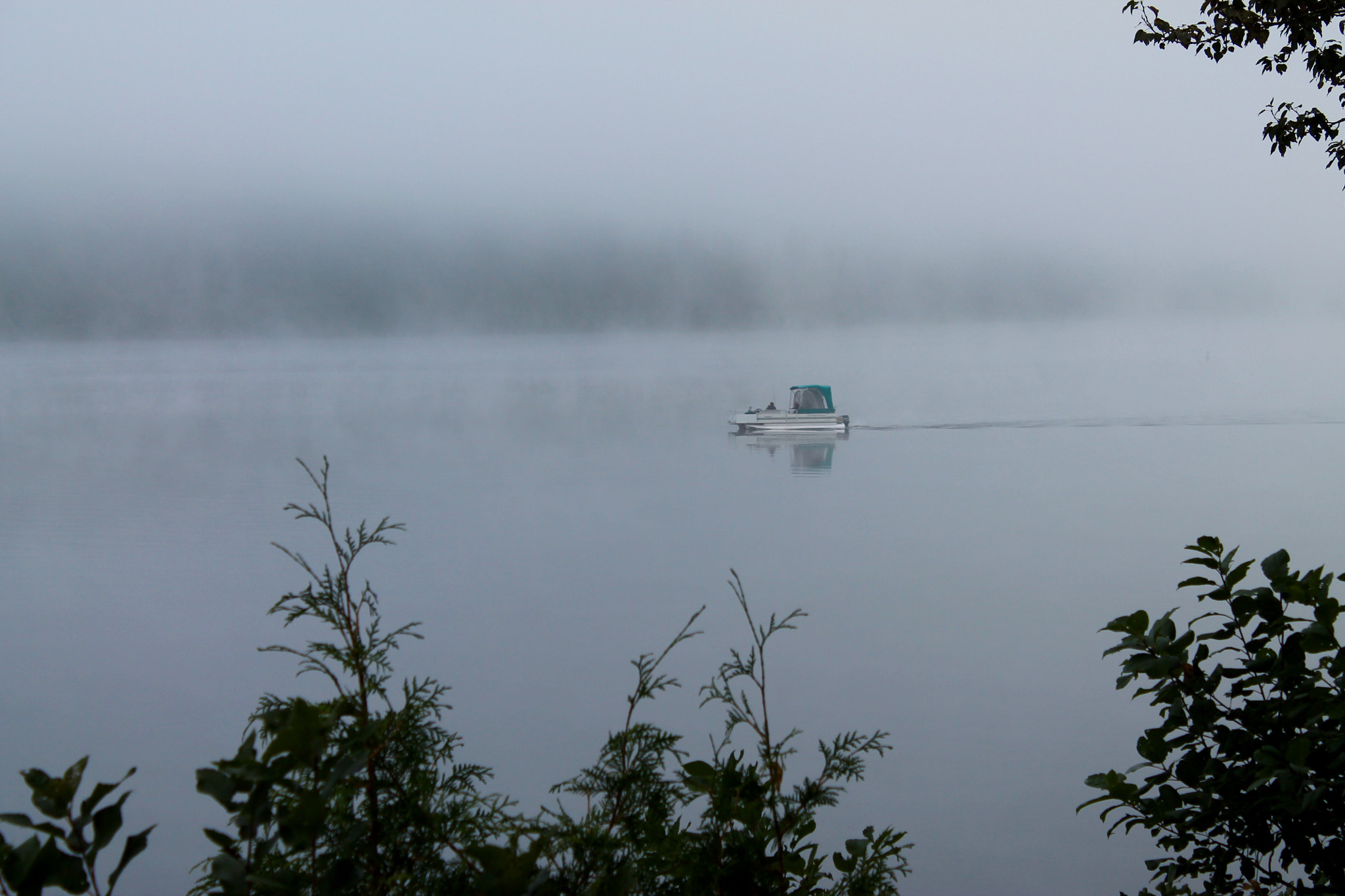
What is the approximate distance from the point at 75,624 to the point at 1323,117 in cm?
927

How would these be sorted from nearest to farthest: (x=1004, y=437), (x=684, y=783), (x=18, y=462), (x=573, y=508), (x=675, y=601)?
(x=684, y=783) < (x=675, y=601) < (x=573, y=508) < (x=18, y=462) < (x=1004, y=437)

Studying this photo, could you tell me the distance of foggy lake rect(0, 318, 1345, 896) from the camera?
529cm

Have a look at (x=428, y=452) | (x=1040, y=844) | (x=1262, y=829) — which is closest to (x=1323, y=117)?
(x=1262, y=829)

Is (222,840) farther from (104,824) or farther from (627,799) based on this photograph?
(627,799)

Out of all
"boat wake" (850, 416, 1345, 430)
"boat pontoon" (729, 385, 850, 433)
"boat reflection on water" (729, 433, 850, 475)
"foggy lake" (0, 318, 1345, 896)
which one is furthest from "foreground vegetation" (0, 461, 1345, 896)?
"boat wake" (850, 416, 1345, 430)

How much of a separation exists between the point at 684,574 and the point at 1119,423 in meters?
20.0

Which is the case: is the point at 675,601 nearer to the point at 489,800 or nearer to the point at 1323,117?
the point at 1323,117

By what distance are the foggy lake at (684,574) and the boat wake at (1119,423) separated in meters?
0.17

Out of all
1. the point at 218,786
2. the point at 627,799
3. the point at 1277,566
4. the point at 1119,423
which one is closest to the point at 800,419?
the point at 1119,423

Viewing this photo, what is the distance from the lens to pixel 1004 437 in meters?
24.5

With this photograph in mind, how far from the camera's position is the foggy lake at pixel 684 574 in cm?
529

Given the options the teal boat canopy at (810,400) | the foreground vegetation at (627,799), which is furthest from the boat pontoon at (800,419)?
the foreground vegetation at (627,799)

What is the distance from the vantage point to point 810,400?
26.7 meters

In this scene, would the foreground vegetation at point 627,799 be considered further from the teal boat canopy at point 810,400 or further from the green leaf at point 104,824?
the teal boat canopy at point 810,400
